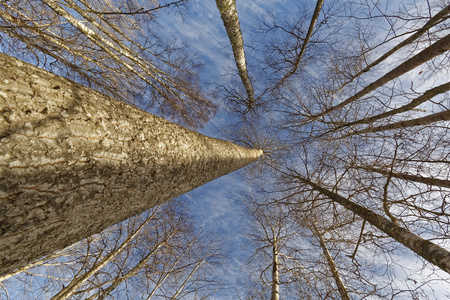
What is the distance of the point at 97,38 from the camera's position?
3381mm

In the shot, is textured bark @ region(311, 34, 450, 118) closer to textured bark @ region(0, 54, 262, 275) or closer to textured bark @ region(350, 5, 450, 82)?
textured bark @ region(350, 5, 450, 82)

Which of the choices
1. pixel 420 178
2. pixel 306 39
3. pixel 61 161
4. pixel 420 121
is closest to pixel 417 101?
pixel 420 121

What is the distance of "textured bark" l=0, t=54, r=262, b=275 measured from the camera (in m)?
0.65

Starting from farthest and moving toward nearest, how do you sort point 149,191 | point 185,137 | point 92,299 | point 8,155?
point 92,299 → point 185,137 → point 149,191 → point 8,155

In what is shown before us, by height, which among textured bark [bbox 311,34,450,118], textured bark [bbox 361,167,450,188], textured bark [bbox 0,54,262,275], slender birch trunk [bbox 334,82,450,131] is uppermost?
textured bark [bbox 311,34,450,118]

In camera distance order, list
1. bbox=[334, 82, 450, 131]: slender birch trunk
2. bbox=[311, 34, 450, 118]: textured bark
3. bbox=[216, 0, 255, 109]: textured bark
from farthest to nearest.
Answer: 1. bbox=[216, 0, 255, 109]: textured bark
2. bbox=[334, 82, 450, 131]: slender birch trunk
3. bbox=[311, 34, 450, 118]: textured bark

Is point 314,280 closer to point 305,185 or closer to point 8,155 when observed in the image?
point 305,185

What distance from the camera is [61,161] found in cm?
77

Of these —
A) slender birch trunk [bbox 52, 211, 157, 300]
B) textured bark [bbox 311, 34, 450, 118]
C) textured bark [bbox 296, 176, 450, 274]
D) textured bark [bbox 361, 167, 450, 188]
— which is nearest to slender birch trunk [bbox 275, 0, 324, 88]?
textured bark [bbox 311, 34, 450, 118]

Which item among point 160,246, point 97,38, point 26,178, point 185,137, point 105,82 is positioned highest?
point 97,38

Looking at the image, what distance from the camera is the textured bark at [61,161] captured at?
2.14 ft

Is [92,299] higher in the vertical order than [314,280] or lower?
lower

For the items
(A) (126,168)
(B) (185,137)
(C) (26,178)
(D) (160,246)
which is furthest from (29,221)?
(D) (160,246)

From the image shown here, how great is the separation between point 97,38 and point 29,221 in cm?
389
